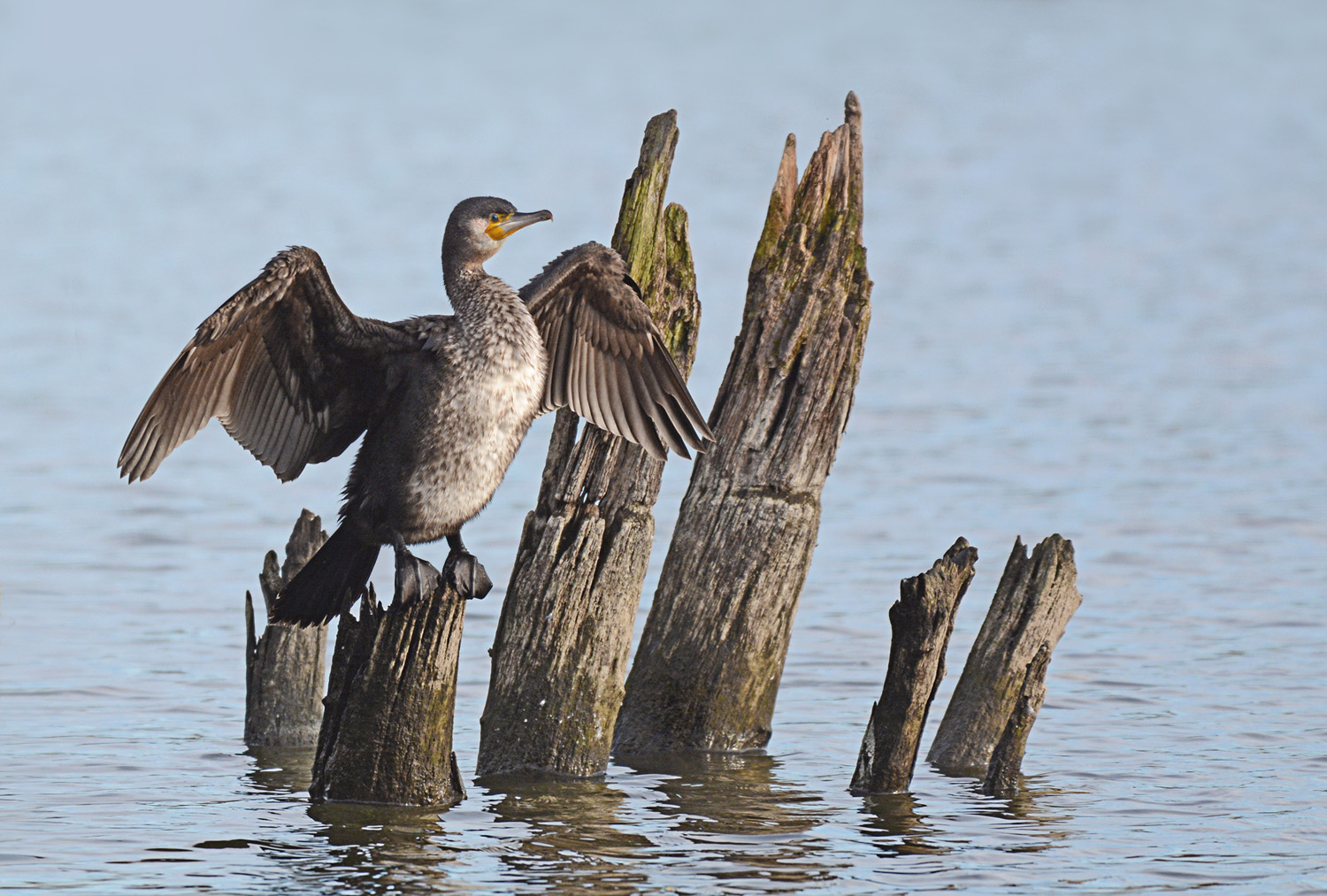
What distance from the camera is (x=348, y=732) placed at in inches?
232

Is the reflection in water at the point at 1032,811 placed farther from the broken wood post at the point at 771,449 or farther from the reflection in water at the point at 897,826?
the broken wood post at the point at 771,449

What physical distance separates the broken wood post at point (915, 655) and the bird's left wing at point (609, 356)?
95 centimetres

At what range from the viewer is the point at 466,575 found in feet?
20.3

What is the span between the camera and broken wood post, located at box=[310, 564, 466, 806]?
5715mm

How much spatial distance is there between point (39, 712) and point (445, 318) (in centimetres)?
282

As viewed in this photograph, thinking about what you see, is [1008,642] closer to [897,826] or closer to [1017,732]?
[1017,732]

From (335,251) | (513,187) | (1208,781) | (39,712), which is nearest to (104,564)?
(39,712)

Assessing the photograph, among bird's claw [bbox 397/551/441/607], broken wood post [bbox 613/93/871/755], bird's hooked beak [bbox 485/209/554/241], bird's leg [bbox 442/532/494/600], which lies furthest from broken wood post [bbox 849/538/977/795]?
bird's hooked beak [bbox 485/209/554/241]

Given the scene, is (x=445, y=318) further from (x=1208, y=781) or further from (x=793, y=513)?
(x=1208, y=781)

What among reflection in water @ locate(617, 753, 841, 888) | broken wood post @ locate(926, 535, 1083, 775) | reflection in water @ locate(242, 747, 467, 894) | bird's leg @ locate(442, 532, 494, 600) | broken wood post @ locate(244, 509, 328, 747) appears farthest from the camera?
broken wood post @ locate(244, 509, 328, 747)

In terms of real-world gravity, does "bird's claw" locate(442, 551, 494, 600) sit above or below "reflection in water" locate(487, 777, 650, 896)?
above

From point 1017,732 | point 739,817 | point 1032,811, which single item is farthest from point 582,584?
point 1032,811

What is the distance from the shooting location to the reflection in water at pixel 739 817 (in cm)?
569

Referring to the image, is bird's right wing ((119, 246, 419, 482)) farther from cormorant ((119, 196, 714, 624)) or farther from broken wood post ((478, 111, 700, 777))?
broken wood post ((478, 111, 700, 777))
